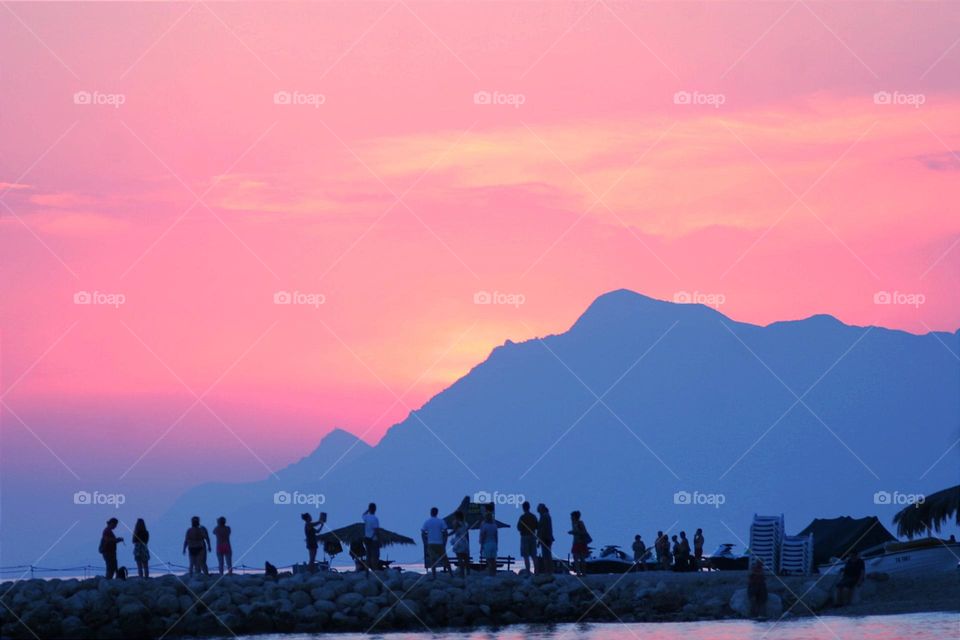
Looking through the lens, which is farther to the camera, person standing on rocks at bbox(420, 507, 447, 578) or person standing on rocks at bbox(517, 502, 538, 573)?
person standing on rocks at bbox(420, 507, 447, 578)

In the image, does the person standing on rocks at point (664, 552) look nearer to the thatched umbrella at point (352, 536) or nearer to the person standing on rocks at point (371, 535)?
the thatched umbrella at point (352, 536)

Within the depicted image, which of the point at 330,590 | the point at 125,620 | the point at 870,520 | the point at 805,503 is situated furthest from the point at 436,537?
the point at 805,503

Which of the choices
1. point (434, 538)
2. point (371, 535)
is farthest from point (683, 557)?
point (371, 535)

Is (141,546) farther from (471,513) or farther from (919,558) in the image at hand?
(919,558)

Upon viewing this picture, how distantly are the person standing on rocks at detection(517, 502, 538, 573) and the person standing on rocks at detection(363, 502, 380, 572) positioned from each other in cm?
338

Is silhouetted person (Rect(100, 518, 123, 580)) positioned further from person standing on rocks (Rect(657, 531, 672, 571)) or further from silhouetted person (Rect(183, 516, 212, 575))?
person standing on rocks (Rect(657, 531, 672, 571))

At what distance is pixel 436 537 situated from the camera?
35.4m

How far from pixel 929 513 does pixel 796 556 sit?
16.4 feet

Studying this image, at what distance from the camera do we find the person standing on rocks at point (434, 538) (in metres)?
35.3

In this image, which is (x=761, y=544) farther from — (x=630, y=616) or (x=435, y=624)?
(x=435, y=624)

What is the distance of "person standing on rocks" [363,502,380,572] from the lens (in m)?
35.2

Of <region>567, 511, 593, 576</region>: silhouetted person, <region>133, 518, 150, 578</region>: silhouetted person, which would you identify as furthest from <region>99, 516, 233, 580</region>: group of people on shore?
<region>567, 511, 593, 576</region>: silhouetted person

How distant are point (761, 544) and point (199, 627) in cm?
1653

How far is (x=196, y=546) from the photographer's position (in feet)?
119
